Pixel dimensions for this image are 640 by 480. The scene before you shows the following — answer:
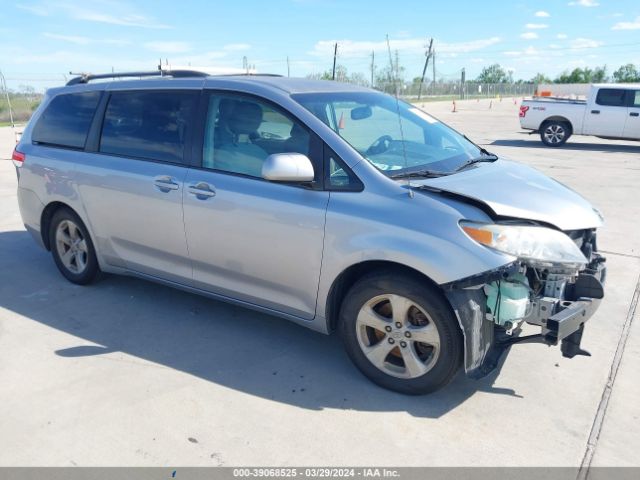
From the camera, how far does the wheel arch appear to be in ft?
10.6

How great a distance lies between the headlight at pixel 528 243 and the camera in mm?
3051

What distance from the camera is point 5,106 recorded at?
27797 millimetres

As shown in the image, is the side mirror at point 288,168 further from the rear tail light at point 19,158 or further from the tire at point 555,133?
the tire at point 555,133

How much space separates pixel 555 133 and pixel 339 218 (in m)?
15.6

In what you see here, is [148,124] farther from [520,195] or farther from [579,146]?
[579,146]

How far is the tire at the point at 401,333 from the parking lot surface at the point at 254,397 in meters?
0.14

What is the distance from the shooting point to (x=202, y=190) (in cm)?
393

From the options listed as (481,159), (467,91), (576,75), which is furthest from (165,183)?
(576,75)

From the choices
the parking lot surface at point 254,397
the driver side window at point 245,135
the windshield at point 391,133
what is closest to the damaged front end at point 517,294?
the parking lot surface at point 254,397

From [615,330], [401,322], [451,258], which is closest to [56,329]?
[401,322]

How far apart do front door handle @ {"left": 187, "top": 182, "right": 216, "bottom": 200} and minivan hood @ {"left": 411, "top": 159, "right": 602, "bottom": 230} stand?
4.56 ft

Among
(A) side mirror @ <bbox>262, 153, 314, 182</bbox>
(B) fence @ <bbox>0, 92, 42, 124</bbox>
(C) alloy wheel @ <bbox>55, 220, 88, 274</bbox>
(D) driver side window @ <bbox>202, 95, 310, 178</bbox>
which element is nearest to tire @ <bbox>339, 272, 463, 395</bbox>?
Result: (A) side mirror @ <bbox>262, 153, 314, 182</bbox>

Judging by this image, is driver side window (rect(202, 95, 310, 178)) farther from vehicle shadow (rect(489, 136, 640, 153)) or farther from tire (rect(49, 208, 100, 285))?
vehicle shadow (rect(489, 136, 640, 153))
